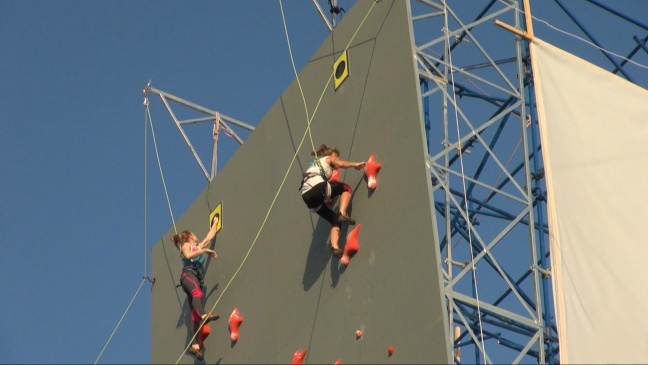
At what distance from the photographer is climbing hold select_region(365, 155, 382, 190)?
13.9 m

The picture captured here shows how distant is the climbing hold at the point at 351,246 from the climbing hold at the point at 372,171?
0.46 meters

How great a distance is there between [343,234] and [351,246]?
357mm

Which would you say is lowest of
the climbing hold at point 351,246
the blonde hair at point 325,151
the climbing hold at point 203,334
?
the climbing hold at point 351,246

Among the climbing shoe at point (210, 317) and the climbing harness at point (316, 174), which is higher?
the climbing harness at point (316, 174)

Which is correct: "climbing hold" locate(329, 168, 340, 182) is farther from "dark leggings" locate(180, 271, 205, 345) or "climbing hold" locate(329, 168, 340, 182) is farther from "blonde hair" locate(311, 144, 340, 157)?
"dark leggings" locate(180, 271, 205, 345)

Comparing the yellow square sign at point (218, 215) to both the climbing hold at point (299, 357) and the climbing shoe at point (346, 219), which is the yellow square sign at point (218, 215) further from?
the climbing shoe at point (346, 219)

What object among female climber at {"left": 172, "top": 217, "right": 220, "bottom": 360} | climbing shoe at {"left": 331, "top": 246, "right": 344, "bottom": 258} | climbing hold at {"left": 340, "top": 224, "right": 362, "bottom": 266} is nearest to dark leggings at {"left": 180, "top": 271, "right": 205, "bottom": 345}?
female climber at {"left": 172, "top": 217, "right": 220, "bottom": 360}

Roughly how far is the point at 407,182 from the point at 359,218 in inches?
36.8

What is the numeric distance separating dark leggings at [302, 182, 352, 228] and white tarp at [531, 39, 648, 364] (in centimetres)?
226

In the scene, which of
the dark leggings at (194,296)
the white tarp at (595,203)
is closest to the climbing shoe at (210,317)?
the dark leggings at (194,296)

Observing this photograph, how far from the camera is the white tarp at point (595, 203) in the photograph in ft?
43.1

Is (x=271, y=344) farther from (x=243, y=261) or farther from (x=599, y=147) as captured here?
(x=599, y=147)

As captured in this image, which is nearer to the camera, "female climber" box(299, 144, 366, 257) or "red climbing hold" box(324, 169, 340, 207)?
"female climber" box(299, 144, 366, 257)

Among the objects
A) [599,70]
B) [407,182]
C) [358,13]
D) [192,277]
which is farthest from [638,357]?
[192,277]
